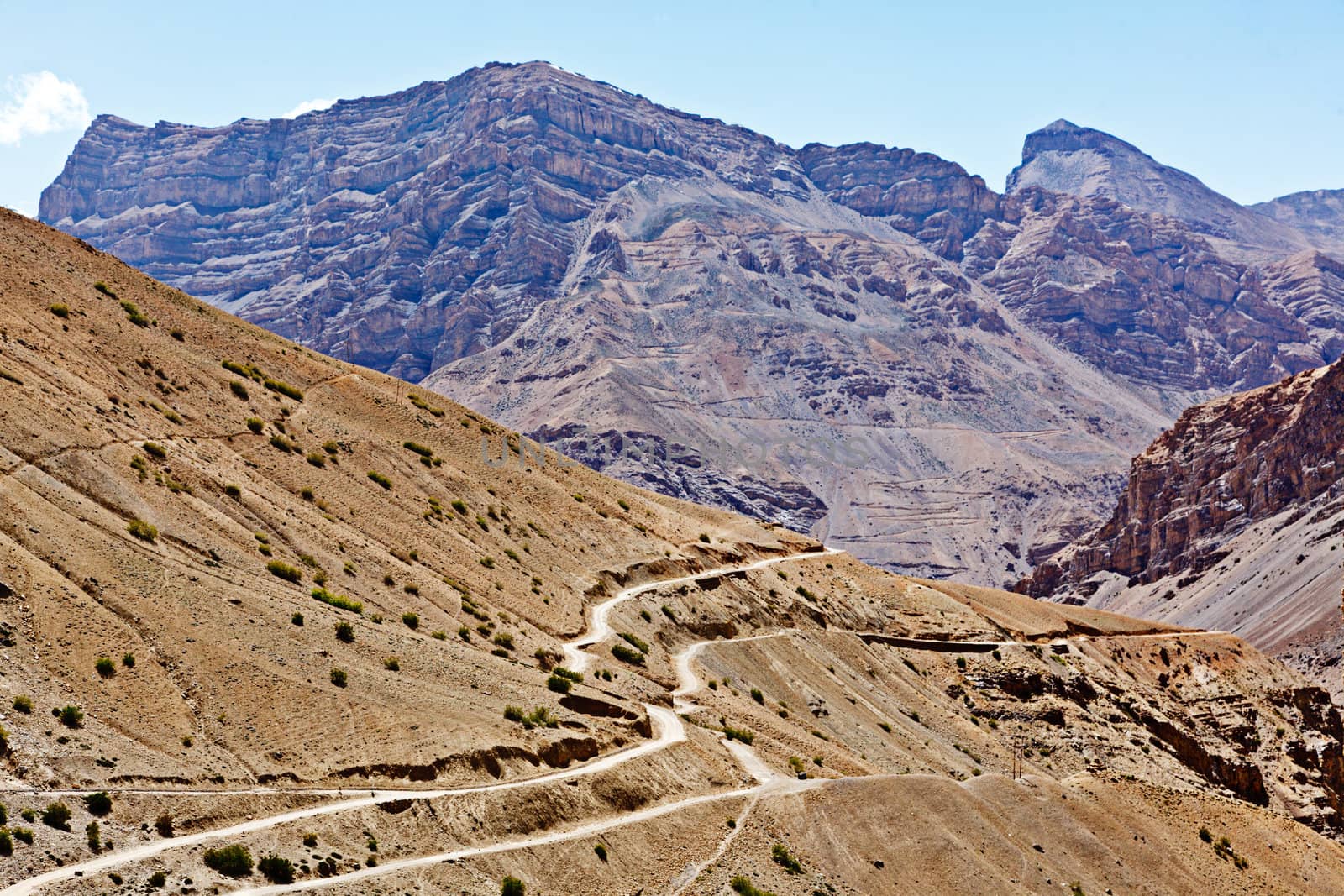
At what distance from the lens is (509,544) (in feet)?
213

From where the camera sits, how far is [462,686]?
4344 cm

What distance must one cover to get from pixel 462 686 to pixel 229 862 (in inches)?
547

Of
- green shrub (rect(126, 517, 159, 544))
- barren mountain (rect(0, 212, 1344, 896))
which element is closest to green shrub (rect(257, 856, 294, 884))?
barren mountain (rect(0, 212, 1344, 896))

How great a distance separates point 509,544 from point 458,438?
11252 millimetres

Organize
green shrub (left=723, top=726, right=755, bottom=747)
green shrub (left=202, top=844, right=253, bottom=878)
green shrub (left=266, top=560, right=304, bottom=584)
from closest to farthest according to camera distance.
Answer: green shrub (left=202, top=844, right=253, bottom=878), green shrub (left=266, top=560, right=304, bottom=584), green shrub (left=723, top=726, right=755, bottom=747)

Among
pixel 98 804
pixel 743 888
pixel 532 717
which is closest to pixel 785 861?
pixel 743 888

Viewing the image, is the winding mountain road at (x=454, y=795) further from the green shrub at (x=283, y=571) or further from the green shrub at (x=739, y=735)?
the green shrub at (x=283, y=571)

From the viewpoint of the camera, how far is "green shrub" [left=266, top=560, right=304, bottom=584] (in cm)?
4653

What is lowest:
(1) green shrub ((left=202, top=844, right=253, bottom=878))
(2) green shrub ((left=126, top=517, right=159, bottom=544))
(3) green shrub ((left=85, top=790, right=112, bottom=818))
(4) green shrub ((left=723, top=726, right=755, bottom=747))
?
(4) green shrub ((left=723, top=726, right=755, bottom=747))

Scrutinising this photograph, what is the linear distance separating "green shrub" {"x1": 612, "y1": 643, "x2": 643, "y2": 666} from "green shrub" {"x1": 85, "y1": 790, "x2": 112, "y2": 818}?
2833cm

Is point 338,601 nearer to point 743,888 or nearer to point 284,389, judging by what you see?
point 743,888

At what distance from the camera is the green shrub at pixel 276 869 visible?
3033cm

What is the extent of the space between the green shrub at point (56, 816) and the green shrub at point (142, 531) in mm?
14335

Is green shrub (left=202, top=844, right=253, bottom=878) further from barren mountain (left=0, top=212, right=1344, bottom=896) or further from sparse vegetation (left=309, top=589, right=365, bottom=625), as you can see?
sparse vegetation (left=309, top=589, right=365, bottom=625)
